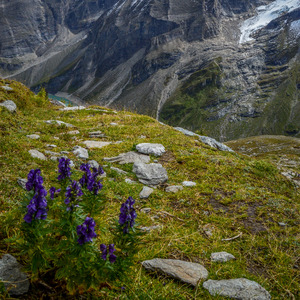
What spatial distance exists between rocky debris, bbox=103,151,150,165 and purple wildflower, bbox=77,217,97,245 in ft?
23.0

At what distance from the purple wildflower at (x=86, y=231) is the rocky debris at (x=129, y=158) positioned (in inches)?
276

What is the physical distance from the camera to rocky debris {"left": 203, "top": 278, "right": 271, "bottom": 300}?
312 centimetres

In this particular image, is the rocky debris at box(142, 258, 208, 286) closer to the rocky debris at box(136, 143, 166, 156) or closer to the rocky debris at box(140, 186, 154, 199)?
the rocky debris at box(140, 186, 154, 199)

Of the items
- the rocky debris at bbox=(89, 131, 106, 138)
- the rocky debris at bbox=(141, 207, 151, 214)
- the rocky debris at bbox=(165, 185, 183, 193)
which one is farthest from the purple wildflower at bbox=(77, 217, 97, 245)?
the rocky debris at bbox=(89, 131, 106, 138)

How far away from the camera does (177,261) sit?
12.2ft

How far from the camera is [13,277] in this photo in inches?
100

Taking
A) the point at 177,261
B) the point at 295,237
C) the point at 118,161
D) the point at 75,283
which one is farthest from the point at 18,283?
the point at 118,161

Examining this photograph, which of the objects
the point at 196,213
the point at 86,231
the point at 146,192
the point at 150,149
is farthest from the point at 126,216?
the point at 150,149

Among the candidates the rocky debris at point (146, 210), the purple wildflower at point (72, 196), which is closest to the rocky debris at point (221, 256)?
the rocky debris at point (146, 210)

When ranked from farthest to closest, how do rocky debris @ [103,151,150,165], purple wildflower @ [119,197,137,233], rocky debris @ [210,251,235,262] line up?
rocky debris @ [103,151,150,165] < rocky debris @ [210,251,235,262] < purple wildflower @ [119,197,137,233]

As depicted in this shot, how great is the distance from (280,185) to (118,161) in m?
6.66

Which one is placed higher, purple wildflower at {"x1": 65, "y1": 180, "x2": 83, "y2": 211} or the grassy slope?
purple wildflower at {"x1": 65, "y1": 180, "x2": 83, "y2": 211}

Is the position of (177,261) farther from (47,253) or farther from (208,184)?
(208,184)

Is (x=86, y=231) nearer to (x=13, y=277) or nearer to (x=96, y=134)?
(x=13, y=277)
